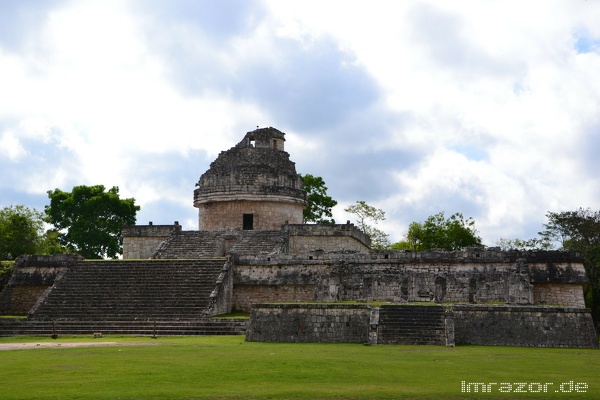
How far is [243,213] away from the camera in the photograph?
34.6m

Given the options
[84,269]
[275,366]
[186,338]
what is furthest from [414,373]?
[84,269]

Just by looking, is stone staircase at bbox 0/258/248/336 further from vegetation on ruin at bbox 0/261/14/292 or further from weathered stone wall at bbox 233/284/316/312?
vegetation on ruin at bbox 0/261/14/292

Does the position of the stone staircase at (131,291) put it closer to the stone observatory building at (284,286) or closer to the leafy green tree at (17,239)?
the stone observatory building at (284,286)

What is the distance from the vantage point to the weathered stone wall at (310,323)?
21142 mm

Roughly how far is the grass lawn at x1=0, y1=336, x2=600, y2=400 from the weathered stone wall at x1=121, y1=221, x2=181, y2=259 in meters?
15.3

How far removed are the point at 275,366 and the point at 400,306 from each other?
762 centimetres

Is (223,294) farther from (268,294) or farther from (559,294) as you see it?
(559,294)

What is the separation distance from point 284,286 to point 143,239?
9.02m

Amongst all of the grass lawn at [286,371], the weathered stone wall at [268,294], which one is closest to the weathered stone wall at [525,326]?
the grass lawn at [286,371]

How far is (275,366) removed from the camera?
14641mm

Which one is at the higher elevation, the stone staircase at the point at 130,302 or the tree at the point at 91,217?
the tree at the point at 91,217

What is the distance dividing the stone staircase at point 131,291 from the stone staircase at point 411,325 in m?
6.49

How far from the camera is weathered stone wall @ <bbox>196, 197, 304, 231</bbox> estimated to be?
34562 millimetres

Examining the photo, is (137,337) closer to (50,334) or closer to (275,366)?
(50,334)
